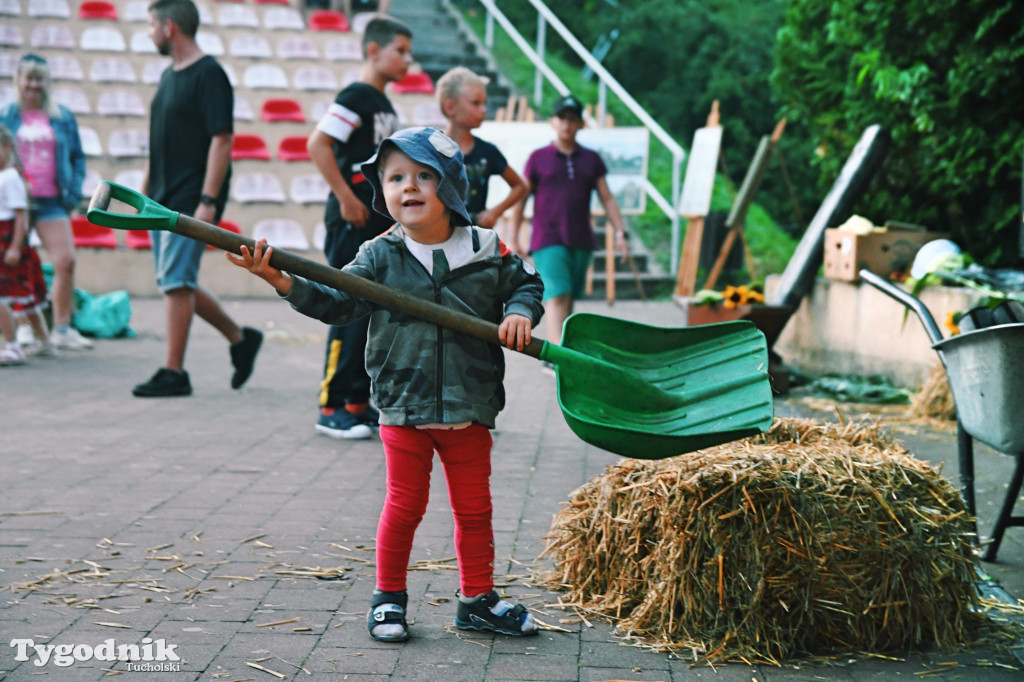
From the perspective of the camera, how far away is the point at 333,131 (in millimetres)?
5680

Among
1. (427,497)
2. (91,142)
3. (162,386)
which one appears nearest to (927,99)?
(162,386)

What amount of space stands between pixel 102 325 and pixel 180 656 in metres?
7.53

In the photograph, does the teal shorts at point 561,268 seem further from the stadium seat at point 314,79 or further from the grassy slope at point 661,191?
the stadium seat at point 314,79

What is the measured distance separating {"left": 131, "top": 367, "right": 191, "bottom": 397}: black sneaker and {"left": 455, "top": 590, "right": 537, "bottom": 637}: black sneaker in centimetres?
435

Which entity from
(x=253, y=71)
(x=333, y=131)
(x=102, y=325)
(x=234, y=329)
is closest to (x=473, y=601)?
(x=333, y=131)

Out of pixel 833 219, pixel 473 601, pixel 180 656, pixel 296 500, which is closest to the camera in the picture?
pixel 180 656

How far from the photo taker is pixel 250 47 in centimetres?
1694

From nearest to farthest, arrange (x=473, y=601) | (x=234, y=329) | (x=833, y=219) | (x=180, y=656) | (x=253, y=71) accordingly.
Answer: (x=180, y=656) → (x=473, y=601) → (x=234, y=329) → (x=833, y=219) → (x=253, y=71)

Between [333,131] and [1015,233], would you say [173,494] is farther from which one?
[1015,233]

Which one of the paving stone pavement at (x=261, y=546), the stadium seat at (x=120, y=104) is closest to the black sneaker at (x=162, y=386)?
the paving stone pavement at (x=261, y=546)

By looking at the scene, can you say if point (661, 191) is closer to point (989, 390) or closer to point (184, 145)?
point (184, 145)

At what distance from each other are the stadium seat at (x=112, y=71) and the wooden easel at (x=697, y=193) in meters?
8.49

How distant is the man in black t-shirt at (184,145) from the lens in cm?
671

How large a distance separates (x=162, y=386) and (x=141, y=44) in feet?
36.1
